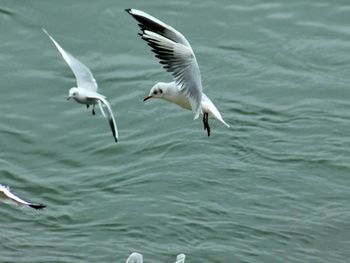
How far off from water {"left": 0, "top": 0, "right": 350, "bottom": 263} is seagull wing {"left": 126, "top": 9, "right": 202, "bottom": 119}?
153cm

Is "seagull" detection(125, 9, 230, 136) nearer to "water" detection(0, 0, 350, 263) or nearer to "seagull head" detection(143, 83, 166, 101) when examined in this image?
"seagull head" detection(143, 83, 166, 101)

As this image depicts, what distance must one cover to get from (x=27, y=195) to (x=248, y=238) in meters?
2.31

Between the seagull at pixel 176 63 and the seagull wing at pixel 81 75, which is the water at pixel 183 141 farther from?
the seagull wing at pixel 81 75

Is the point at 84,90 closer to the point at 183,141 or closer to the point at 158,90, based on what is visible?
the point at 158,90

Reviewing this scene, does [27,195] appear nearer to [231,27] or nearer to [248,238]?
[248,238]

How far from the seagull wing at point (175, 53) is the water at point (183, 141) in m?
1.53

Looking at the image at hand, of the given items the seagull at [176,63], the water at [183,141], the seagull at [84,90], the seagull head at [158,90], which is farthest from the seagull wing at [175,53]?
the water at [183,141]

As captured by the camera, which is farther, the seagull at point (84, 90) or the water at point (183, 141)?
the water at point (183, 141)

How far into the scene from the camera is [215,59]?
43.9 feet

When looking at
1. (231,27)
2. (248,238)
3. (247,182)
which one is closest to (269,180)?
(247,182)

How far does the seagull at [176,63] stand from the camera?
8.26 metres

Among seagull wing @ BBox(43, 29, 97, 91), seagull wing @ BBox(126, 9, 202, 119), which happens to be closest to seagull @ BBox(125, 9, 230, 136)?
seagull wing @ BBox(126, 9, 202, 119)

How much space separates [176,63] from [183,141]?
3.36 meters

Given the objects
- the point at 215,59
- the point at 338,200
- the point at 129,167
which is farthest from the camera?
the point at 215,59
